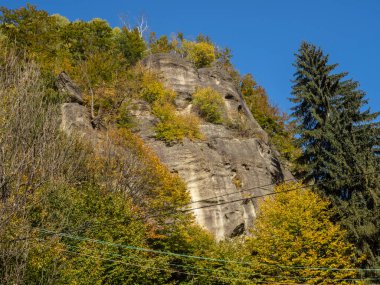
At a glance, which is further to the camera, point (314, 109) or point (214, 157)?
point (214, 157)

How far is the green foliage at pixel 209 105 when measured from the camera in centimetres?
3631

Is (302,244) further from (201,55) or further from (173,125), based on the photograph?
(201,55)

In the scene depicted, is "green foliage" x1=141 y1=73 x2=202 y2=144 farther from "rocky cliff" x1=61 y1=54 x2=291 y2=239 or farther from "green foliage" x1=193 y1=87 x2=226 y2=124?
"green foliage" x1=193 y1=87 x2=226 y2=124

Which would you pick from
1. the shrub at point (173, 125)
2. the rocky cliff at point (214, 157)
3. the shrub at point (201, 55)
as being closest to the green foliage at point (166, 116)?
the shrub at point (173, 125)

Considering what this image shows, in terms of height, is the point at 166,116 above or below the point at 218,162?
above

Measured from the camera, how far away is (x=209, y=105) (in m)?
36.4

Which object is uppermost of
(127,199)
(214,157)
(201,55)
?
(201,55)

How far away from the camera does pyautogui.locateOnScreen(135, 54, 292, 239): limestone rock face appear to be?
88.9 feet

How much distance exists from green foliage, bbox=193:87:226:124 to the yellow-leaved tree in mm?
12778

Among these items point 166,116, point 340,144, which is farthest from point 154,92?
point 340,144

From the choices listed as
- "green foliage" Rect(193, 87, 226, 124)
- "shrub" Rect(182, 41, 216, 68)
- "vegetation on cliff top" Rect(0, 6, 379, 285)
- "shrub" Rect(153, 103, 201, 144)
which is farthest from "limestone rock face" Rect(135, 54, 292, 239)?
"shrub" Rect(182, 41, 216, 68)

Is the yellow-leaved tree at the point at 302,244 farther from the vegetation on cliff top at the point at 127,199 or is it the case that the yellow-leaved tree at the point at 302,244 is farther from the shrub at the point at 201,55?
the shrub at the point at 201,55

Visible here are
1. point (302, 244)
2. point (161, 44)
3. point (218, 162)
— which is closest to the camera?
point (302, 244)

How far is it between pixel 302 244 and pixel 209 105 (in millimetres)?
16882
